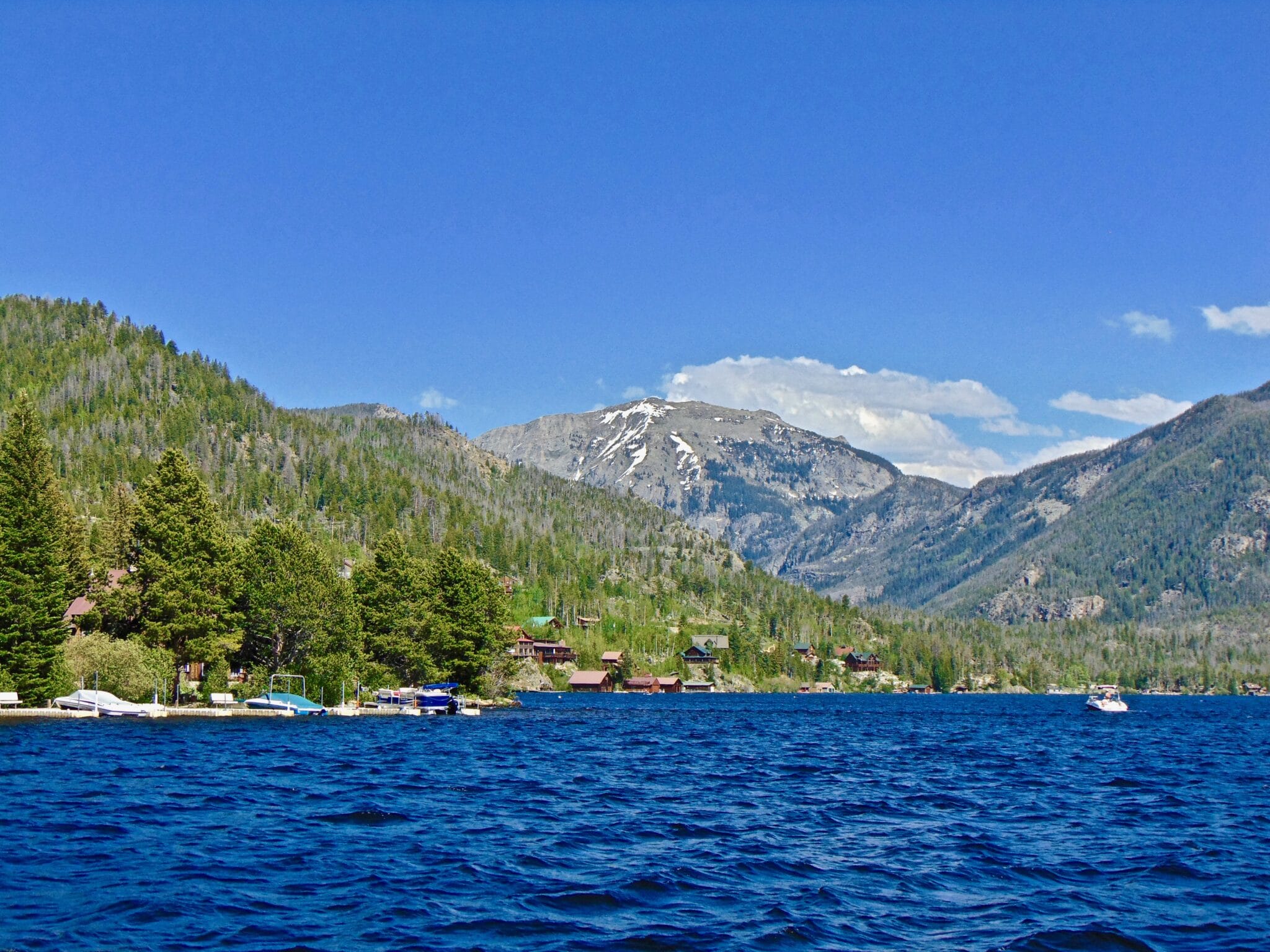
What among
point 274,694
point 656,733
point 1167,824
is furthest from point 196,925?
point 274,694

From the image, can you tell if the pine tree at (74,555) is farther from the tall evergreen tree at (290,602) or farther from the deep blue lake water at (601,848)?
the deep blue lake water at (601,848)

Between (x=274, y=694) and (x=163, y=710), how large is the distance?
14593mm

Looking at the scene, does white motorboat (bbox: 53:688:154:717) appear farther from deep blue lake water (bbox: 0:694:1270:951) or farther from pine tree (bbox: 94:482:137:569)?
pine tree (bbox: 94:482:137:569)

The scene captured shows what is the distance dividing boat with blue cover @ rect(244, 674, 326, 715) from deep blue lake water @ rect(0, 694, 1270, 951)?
2437 cm

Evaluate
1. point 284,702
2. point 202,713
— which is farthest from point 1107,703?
point 202,713

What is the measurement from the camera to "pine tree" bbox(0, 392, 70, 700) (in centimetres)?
7719

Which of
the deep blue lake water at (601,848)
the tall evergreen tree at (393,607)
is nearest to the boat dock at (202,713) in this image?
the deep blue lake water at (601,848)

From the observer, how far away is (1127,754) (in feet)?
265

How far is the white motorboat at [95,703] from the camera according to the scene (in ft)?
262

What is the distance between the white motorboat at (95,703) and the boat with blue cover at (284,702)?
15469 millimetres

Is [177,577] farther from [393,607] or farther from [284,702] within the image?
[393,607]

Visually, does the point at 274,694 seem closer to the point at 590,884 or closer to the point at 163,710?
the point at 163,710

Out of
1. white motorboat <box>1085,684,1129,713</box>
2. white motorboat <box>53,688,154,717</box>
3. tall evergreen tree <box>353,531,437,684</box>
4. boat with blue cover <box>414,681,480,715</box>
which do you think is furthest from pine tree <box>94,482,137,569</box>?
white motorboat <box>1085,684,1129,713</box>

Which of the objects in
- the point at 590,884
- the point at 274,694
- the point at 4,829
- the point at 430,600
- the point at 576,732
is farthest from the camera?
the point at 430,600
